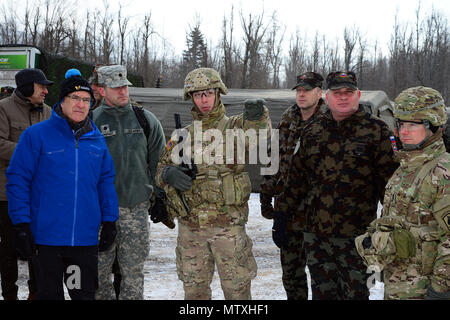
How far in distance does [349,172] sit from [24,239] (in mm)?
2032

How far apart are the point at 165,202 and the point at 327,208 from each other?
127cm

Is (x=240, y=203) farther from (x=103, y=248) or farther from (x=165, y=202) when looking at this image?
(x=103, y=248)

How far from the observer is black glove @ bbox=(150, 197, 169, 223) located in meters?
3.39

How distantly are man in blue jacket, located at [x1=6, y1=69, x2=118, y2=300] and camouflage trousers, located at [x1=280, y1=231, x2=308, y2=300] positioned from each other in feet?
4.92

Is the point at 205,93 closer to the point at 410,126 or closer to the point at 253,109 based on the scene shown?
the point at 253,109

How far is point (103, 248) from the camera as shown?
2844mm

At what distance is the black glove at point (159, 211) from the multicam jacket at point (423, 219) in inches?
69.4

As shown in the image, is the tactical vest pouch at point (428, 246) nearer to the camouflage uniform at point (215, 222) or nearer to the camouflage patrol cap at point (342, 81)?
the camouflage patrol cap at point (342, 81)

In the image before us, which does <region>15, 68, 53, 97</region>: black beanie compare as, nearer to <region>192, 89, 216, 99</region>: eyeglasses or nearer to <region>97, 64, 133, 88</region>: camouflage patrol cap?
<region>97, 64, 133, 88</region>: camouflage patrol cap

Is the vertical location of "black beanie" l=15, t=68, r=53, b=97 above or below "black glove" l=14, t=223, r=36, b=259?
above

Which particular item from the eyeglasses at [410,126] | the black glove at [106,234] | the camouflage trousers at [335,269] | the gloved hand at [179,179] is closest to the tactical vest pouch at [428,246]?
the eyeglasses at [410,126]

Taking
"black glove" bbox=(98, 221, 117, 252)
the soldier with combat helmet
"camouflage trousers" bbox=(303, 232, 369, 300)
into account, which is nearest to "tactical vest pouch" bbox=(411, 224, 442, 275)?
the soldier with combat helmet

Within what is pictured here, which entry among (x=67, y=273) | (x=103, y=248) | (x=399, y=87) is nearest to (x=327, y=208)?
(x=103, y=248)
